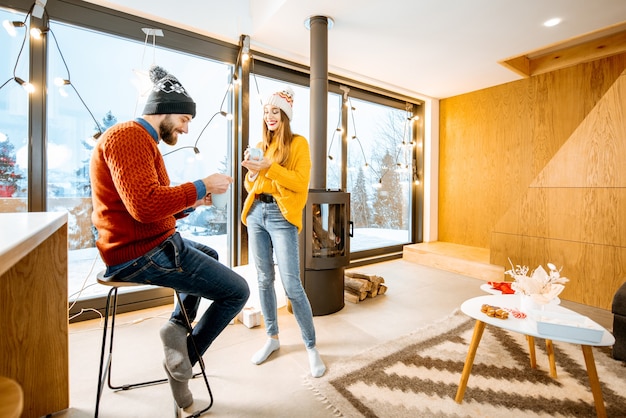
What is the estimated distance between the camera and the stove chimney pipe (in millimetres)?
2600

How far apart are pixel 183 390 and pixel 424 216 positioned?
4.19 m

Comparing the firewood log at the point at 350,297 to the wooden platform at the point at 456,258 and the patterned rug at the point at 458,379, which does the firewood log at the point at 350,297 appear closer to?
the patterned rug at the point at 458,379

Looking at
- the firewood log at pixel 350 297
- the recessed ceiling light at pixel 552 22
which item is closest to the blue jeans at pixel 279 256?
the firewood log at pixel 350 297

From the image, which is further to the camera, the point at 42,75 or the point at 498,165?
the point at 498,165

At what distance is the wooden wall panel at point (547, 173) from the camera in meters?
2.70

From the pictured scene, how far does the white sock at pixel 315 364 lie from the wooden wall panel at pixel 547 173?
97.1 inches

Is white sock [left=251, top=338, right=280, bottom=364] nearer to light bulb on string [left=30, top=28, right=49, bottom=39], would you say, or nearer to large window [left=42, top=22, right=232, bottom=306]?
large window [left=42, top=22, right=232, bottom=306]

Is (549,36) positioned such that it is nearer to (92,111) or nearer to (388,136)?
(388,136)

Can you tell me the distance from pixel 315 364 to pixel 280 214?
79 cm

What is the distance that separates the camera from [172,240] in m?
1.21

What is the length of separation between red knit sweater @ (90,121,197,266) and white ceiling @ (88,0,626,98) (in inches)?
74.2

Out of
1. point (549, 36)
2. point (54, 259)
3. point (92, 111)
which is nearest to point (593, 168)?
point (549, 36)

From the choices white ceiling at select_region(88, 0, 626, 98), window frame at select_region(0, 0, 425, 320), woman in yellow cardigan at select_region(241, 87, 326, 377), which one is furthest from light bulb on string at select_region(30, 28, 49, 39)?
woman in yellow cardigan at select_region(241, 87, 326, 377)

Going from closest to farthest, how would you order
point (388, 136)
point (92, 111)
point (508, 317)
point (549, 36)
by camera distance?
point (508, 317), point (92, 111), point (549, 36), point (388, 136)
